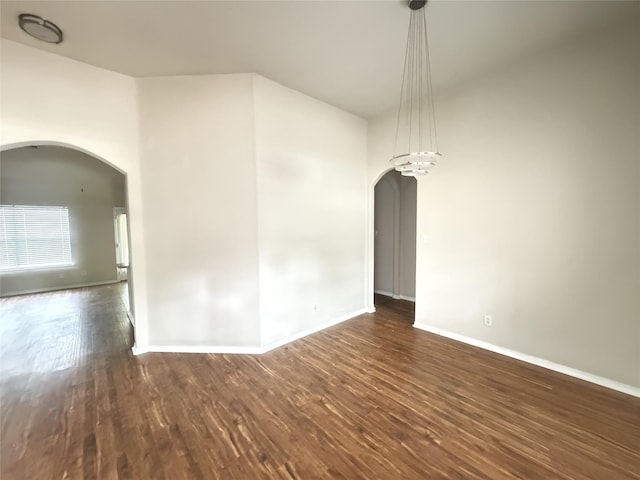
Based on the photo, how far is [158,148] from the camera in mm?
3186

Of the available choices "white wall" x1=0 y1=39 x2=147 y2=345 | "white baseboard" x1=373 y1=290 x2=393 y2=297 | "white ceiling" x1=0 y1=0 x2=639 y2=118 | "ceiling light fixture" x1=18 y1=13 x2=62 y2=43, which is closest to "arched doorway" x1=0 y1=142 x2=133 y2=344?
"white wall" x1=0 y1=39 x2=147 y2=345

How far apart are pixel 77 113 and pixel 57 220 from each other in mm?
5666

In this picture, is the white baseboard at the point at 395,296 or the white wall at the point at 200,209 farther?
the white baseboard at the point at 395,296

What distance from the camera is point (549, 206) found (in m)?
2.84

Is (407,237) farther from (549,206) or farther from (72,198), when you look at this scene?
(72,198)

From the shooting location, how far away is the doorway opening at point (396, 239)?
5379 millimetres

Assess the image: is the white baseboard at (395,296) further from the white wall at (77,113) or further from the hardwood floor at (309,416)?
the white wall at (77,113)

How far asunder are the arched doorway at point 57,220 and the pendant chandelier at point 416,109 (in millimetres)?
5696

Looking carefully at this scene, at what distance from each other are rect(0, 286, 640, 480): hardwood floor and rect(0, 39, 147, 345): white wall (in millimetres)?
966

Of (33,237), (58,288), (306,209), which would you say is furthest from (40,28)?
(58,288)

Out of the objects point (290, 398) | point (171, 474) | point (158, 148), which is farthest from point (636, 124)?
point (158, 148)

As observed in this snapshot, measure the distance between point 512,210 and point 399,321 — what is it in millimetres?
2251

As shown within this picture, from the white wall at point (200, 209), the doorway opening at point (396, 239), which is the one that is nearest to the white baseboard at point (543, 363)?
the doorway opening at point (396, 239)

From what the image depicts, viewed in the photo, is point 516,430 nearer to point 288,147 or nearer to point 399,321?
point 399,321
